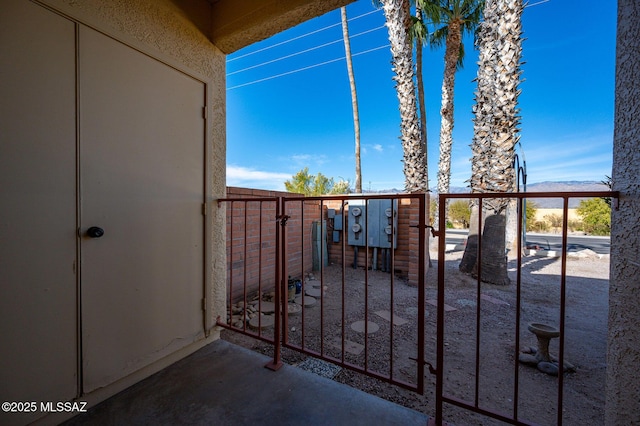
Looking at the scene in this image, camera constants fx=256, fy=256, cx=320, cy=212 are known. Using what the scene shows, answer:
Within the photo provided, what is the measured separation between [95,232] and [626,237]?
2426 millimetres

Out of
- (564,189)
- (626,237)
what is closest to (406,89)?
(626,237)

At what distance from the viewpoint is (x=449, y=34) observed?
308 inches

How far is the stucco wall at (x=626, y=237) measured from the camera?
901mm

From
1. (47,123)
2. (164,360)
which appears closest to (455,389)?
(164,360)

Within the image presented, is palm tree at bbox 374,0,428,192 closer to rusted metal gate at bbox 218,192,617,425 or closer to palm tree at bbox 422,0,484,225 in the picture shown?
rusted metal gate at bbox 218,192,617,425

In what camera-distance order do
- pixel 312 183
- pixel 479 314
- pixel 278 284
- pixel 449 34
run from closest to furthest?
pixel 479 314 < pixel 278 284 < pixel 449 34 < pixel 312 183

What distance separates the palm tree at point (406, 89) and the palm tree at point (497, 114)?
3.75 ft

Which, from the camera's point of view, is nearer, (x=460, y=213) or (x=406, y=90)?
(x=406, y=90)

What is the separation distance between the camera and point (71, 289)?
1.36m

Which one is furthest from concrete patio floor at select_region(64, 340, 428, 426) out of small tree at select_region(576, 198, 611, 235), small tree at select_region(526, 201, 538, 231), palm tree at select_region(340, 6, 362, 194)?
small tree at select_region(526, 201, 538, 231)

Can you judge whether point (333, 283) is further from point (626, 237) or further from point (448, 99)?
point (448, 99)

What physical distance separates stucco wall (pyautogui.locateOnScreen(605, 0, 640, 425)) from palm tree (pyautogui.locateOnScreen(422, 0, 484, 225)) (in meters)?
7.89

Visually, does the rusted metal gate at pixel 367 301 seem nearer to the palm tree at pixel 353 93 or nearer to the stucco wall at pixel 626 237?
the stucco wall at pixel 626 237

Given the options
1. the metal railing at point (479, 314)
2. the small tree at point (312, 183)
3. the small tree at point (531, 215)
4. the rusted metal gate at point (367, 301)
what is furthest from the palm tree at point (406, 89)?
the small tree at point (531, 215)
